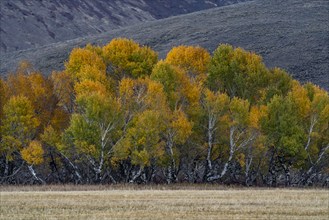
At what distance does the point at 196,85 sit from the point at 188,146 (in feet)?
20.0

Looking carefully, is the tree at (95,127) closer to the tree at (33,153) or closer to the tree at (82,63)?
the tree at (33,153)

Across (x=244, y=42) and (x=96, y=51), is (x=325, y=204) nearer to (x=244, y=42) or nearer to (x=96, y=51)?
(x=96, y=51)

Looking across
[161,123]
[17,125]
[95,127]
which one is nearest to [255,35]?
[161,123]

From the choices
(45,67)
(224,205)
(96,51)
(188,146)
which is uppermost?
(224,205)

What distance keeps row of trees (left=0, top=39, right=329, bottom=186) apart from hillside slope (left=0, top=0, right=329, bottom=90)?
127ft

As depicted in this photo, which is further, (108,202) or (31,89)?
(31,89)

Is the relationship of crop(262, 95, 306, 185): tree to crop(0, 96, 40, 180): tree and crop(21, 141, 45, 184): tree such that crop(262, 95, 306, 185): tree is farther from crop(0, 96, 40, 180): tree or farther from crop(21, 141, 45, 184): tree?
crop(0, 96, 40, 180): tree

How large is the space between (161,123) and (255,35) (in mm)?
74506

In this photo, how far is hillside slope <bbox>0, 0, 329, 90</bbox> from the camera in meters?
107

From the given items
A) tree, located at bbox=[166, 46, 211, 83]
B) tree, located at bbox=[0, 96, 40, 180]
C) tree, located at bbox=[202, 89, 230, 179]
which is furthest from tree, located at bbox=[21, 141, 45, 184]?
tree, located at bbox=[166, 46, 211, 83]

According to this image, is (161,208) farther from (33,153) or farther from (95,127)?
(33,153)

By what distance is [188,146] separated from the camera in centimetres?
5422

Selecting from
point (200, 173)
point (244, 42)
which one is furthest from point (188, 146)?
point (244, 42)

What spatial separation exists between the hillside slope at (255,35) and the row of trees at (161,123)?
3880 centimetres
